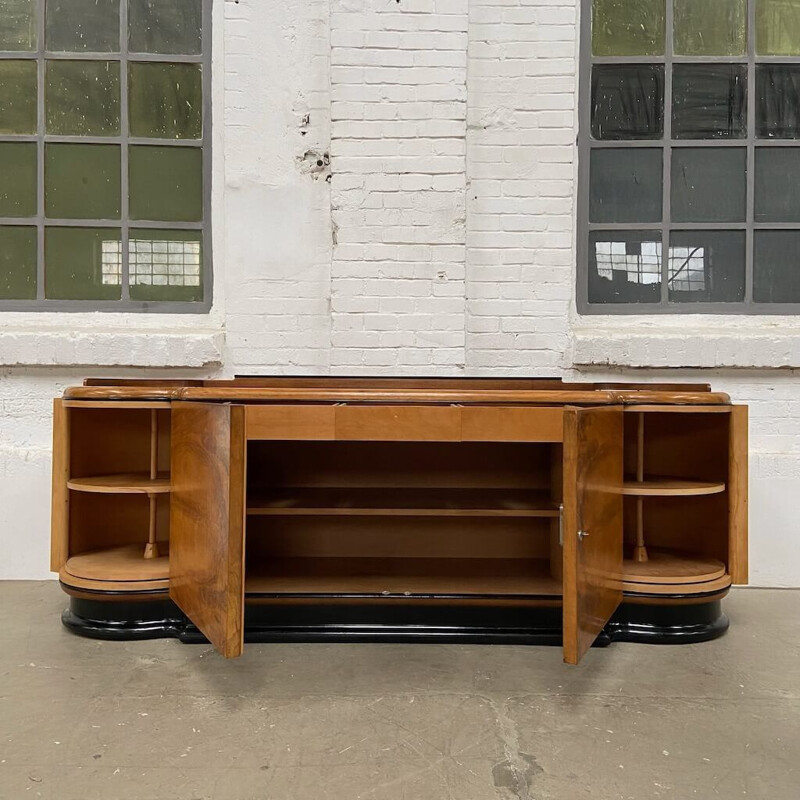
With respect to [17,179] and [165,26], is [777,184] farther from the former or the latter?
[17,179]

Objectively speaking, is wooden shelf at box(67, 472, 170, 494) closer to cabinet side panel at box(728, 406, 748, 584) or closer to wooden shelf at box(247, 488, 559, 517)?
wooden shelf at box(247, 488, 559, 517)

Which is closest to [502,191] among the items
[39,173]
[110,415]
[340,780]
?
[110,415]

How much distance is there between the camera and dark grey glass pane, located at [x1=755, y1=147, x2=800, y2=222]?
312cm

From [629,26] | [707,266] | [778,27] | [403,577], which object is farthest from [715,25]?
[403,577]

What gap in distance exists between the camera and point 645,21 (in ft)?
10.2

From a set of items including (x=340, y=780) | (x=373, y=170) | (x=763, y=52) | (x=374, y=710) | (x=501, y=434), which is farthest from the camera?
(x=763, y=52)

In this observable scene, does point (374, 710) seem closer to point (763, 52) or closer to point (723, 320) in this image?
point (723, 320)

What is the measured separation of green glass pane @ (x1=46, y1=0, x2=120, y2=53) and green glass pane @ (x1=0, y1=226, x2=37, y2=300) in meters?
0.87

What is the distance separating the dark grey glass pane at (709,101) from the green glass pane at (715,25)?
0.26 feet

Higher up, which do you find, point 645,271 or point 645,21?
point 645,21

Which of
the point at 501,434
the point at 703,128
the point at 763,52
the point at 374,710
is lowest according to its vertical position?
the point at 374,710

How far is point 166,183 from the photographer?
10.3ft

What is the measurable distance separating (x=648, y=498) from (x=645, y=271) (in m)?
1.17

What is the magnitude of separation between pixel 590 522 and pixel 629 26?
254cm
